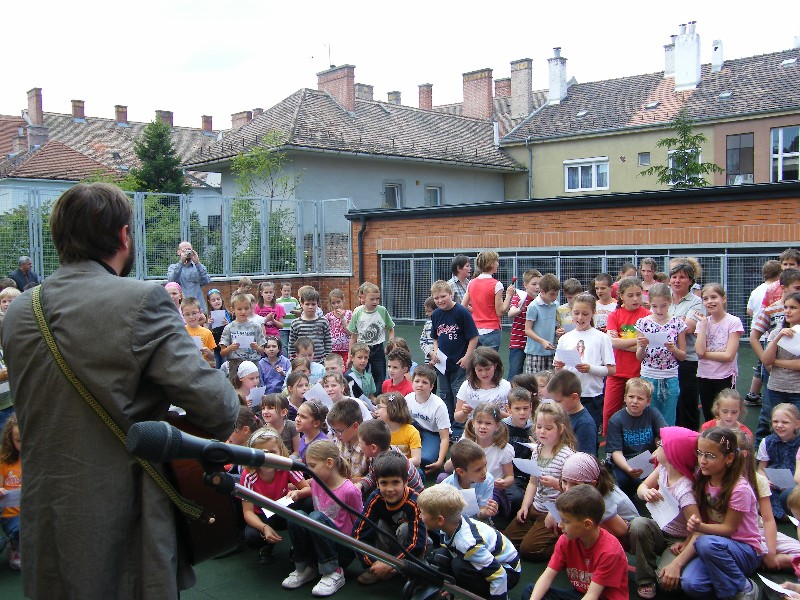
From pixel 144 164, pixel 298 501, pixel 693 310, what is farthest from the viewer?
pixel 144 164

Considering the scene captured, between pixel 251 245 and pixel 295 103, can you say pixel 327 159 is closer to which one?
pixel 295 103

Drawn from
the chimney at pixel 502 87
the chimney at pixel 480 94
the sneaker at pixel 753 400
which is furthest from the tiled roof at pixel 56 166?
the sneaker at pixel 753 400

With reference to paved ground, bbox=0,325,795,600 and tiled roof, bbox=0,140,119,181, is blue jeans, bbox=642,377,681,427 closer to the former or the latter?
paved ground, bbox=0,325,795,600

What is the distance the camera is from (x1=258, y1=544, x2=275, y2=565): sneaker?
5012 millimetres

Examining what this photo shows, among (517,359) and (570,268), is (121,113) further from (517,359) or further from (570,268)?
(517,359)

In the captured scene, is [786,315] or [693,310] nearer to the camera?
[786,315]

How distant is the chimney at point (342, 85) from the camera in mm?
29578

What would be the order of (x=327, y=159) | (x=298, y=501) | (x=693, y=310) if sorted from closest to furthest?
(x=298, y=501), (x=693, y=310), (x=327, y=159)

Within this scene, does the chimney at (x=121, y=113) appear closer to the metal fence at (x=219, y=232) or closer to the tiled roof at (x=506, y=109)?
the tiled roof at (x=506, y=109)

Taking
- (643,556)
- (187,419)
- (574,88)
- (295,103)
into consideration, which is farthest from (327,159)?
(187,419)

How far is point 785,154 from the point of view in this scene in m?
24.5

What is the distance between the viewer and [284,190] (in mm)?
23219

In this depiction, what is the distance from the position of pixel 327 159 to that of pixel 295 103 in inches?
181

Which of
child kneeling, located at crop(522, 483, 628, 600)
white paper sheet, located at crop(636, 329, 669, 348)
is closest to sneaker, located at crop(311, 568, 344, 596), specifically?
child kneeling, located at crop(522, 483, 628, 600)
